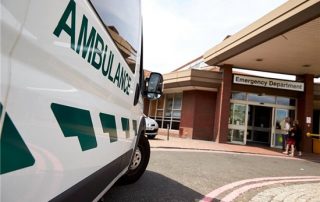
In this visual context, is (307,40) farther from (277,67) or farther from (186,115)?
(186,115)

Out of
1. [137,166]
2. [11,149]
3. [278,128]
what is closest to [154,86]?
[137,166]

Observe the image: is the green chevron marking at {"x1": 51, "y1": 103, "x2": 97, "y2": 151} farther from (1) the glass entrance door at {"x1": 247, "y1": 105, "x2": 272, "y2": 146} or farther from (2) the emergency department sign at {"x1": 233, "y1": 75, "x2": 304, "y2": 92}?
A: (1) the glass entrance door at {"x1": 247, "y1": 105, "x2": 272, "y2": 146}

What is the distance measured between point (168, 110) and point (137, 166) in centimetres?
1761

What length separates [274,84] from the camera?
1811 cm

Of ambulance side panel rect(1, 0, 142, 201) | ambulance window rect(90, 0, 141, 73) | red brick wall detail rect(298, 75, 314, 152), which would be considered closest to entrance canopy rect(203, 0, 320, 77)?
red brick wall detail rect(298, 75, 314, 152)

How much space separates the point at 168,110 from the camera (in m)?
22.9

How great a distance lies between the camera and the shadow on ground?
4450 millimetres

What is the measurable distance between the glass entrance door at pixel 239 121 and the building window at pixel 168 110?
3.91 metres

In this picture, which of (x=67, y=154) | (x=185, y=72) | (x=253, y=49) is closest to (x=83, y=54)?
(x=67, y=154)

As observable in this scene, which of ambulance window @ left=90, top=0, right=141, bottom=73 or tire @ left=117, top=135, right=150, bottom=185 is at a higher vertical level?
ambulance window @ left=90, top=0, right=141, bottom=73

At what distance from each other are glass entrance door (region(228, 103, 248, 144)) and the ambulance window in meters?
15.9

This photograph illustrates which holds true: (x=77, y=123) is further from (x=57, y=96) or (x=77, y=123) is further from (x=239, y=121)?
(x=239, y=121)

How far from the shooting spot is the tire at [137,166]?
515 centimetres

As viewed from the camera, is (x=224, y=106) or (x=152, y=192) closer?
(x=152, y=192)
